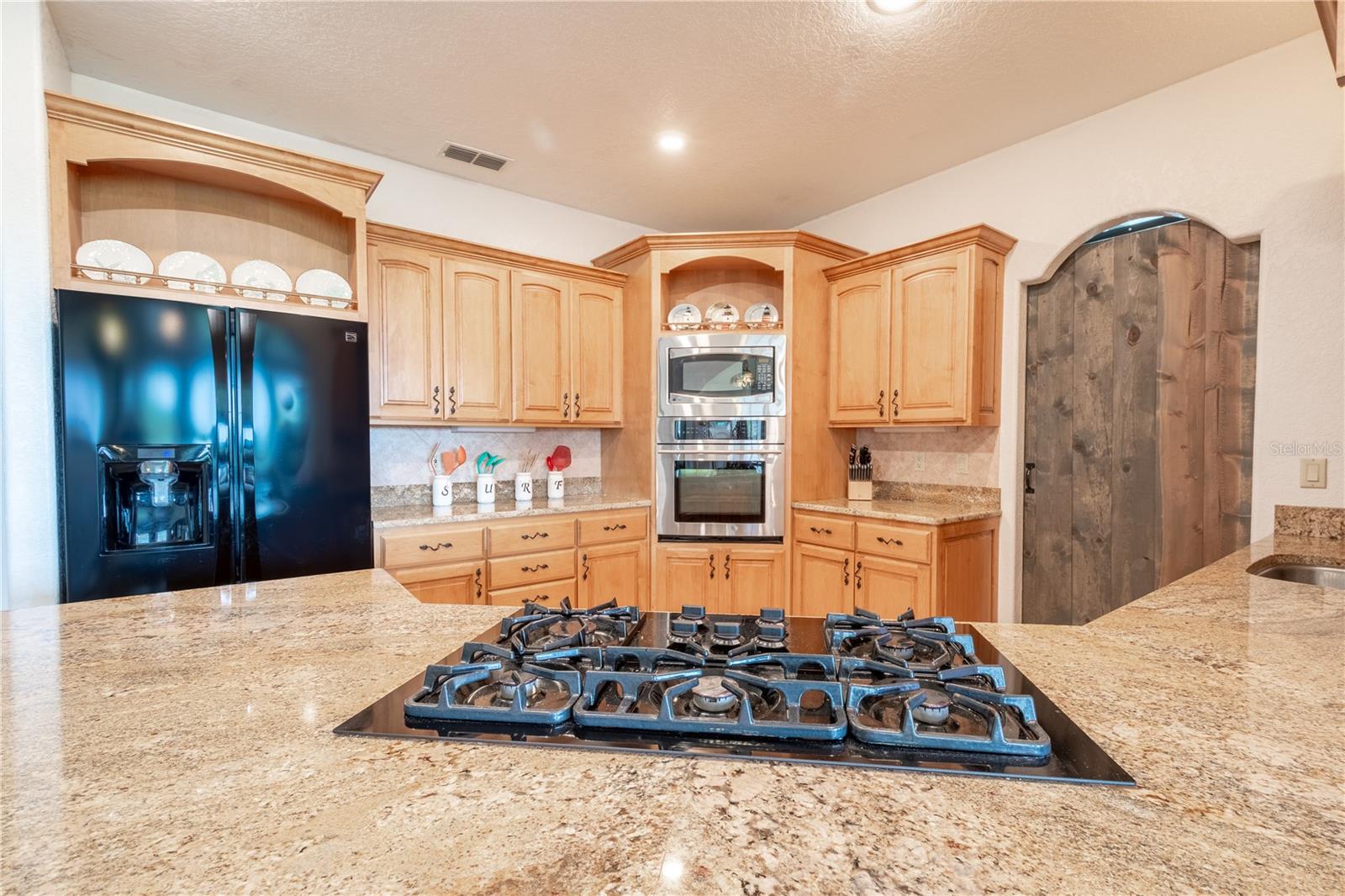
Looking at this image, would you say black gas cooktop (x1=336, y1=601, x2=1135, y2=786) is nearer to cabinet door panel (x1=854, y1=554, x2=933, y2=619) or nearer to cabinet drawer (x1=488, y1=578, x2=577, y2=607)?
cabinet door panel (x1=854, y1=554, x2=933, y2=619)

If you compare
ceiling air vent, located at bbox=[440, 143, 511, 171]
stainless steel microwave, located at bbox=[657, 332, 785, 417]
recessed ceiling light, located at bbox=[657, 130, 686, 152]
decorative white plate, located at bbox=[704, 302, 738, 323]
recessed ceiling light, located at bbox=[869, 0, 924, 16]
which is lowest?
stainless steel microwave, located at bbox=[657, 332, 785, 417]

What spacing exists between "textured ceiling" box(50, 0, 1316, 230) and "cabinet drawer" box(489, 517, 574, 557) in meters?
1.86

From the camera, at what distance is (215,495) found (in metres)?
2.09

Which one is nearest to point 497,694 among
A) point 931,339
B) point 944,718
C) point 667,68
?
point 944,718

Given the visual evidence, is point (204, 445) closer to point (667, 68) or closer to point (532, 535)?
point (532, 535)

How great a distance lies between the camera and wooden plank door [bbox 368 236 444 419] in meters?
2.80

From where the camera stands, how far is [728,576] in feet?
10.9

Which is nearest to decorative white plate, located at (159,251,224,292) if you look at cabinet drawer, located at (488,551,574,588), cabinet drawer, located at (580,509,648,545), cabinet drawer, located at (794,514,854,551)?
cabinet drawer, located at (488,551,574,588)

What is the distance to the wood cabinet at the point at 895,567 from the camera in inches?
108

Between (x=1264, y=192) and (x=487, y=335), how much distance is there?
332cm

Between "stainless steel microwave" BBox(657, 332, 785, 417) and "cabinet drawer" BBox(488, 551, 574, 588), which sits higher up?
"stainless steel microwave" BBox(657, 332, 785, 417)

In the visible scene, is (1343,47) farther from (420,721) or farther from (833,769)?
(420,721)

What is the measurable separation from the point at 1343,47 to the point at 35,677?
2.21 m

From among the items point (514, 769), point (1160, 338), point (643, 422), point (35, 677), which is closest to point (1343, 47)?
point (514, 769)
